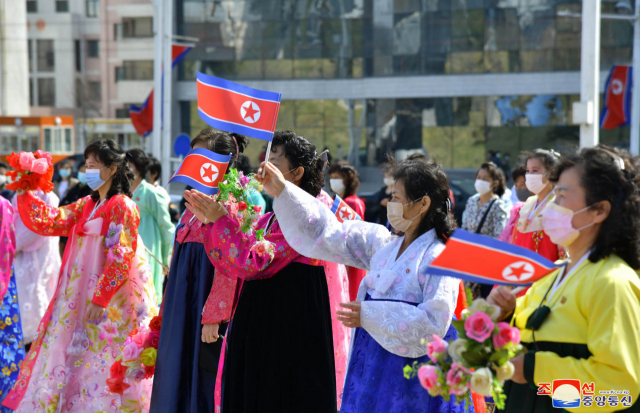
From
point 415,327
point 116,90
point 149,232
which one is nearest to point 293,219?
point 415,327

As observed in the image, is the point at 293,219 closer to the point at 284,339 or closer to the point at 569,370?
the point at 284,339

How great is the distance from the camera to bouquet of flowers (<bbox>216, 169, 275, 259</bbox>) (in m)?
3.48

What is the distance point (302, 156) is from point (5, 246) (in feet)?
7.80

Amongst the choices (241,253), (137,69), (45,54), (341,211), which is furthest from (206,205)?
(45,54)

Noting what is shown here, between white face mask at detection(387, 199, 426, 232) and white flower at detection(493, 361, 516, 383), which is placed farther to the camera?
white face mask at detection(387, 199, 426, 232)

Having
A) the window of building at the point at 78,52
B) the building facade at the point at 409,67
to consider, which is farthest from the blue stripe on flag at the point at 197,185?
the window of building at the point at 78,52

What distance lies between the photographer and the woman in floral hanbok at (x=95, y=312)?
441cm

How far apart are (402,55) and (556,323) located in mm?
26747

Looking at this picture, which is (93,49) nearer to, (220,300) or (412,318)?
(220,300)

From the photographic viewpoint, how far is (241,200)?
11.6ft

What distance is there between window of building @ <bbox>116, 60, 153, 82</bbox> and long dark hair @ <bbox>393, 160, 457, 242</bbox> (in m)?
41.9

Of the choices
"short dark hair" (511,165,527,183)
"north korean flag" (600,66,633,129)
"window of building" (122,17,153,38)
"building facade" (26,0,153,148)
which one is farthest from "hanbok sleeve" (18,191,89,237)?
"window of building" (122,17,153,38)

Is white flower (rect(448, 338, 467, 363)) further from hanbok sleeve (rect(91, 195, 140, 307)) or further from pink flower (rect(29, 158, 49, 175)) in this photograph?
pink flower (rect(29, 158, 49, 175))

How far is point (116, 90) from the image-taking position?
4581 centimetres
